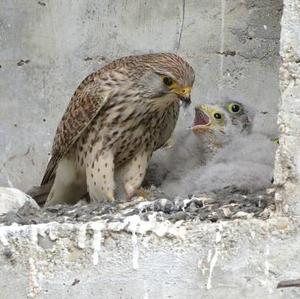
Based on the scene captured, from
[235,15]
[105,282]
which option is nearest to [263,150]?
[235,15]

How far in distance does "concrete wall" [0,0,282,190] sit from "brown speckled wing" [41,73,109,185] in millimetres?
500

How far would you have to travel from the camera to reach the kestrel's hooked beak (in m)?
5.19

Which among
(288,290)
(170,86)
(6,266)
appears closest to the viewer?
(288,290)

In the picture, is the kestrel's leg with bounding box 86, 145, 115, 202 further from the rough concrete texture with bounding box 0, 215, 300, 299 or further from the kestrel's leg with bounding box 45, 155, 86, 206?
the rough concrete texture with bounding box 0, 215, 300, 299

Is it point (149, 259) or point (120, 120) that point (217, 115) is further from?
point (149, 259)

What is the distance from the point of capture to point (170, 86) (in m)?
5.33

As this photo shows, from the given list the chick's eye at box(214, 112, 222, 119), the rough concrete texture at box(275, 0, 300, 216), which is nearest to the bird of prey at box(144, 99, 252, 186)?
the chick's eye at box(214, 112, 222, 119)

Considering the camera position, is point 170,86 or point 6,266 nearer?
point 6,266

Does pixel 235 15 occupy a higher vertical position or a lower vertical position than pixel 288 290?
higher

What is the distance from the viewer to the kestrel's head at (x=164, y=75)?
5.23 m

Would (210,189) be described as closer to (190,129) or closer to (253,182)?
(253,182)

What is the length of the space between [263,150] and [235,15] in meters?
0.87

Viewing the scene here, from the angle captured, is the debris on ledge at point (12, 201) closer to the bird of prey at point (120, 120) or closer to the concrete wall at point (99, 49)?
the bird of prey at point (120, 120)

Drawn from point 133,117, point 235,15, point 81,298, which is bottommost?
point 81,298
